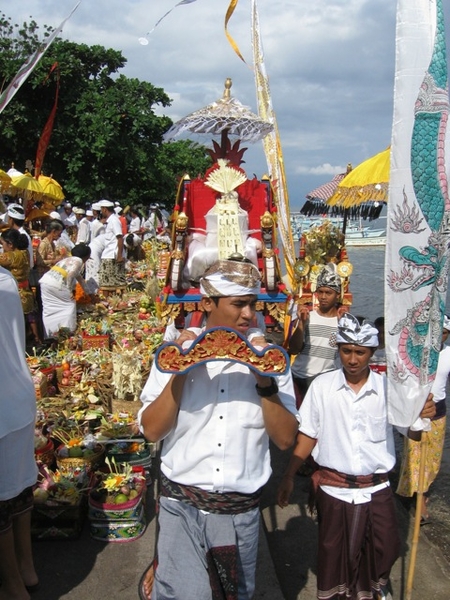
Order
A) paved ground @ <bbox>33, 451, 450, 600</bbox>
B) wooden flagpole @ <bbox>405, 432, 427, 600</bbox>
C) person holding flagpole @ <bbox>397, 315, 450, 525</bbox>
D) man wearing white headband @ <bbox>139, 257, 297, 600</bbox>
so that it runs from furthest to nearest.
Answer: person holding flagpole @ <bbox>397, 315, 450, 525</bbox> → paved ground @ <bbox>33, 451, 450, 600</bbox> → wooden flagpole @ <bbox>405, 432, 427, 600</bbox> → man wearing white headband @ <bbox>139, 257, 297, 600</bbox>

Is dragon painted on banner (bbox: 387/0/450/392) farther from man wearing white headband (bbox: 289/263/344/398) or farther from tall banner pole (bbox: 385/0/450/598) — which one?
man wearing white headband (bbox: 289/263/344/398)

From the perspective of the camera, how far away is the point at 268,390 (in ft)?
7.41

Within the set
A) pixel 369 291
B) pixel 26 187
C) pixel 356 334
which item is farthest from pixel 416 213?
pixel 369 291

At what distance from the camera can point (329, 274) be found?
4.82 m

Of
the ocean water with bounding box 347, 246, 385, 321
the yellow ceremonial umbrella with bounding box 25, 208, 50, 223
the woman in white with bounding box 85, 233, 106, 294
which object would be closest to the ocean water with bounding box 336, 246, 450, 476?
the ocean water with bounding box 347, 246, 385, 321

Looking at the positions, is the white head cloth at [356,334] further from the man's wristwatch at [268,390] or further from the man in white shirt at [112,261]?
the man in white shirt at [112,261]

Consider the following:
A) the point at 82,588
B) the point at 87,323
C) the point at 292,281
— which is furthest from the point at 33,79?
the point at 82,588

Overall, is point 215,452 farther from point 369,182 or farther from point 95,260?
point 95,260

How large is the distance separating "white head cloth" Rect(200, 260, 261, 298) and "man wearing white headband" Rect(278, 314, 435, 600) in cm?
88

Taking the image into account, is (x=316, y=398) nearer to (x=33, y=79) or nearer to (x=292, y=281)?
(x=292, y=281)

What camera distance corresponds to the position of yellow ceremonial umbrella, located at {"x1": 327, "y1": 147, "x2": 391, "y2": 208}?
6.52 metres

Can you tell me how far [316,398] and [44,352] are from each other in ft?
15.0

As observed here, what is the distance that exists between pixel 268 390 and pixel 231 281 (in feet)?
1.50

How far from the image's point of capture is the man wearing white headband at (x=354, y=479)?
118 inches
